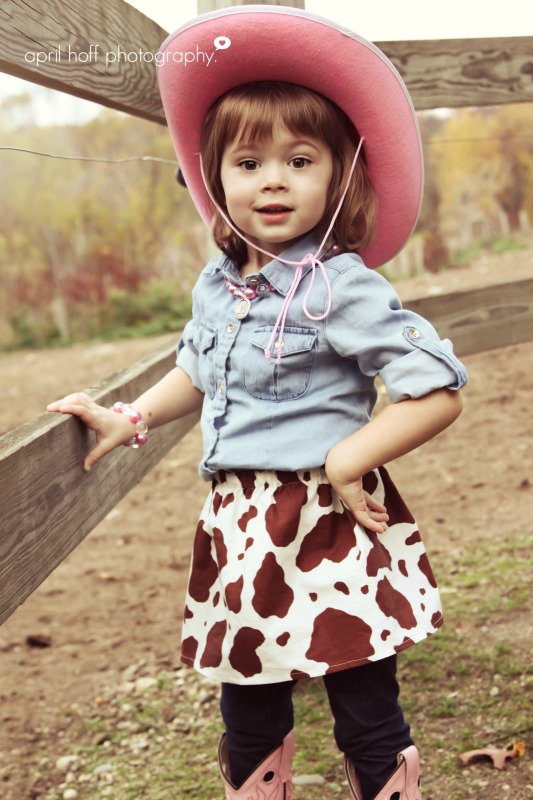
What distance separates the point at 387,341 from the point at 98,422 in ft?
1.93

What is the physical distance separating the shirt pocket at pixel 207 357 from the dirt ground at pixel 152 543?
4.41ft

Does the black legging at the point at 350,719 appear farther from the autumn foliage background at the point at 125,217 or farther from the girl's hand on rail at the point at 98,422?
the autumn foliage background at the point at 125,217

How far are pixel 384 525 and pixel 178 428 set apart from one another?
1.00 m

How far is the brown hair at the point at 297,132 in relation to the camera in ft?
5.72

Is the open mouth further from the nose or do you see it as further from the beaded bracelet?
the beaded bracelet

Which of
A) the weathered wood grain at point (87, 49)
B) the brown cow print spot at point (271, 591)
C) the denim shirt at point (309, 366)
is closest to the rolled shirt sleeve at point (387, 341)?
the denim shirt at point (309, 366)

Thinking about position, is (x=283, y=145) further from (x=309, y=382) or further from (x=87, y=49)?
(x=87, y=49)

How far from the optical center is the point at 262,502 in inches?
71.2

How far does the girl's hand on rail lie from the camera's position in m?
1.82

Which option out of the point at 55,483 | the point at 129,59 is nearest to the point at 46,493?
the point at 55,483

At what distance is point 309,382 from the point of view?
179 cm

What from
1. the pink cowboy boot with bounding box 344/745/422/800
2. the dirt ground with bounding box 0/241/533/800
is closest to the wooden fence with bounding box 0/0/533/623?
the pink cowboy boot with bounding box 344/745/422/800

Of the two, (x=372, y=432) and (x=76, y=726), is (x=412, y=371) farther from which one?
(x=76, y=726)

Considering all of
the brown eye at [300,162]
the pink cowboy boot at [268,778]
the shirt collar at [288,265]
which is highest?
the brown eye at [300,162]
